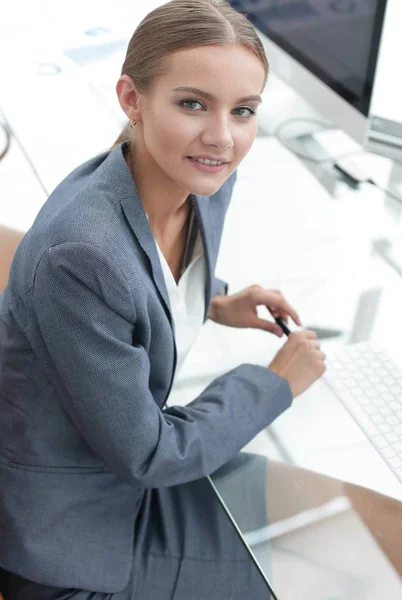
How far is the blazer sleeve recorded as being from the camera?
0.86 m

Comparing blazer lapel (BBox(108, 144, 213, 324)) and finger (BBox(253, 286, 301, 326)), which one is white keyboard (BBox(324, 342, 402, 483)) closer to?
finger (BBox(253, 286, 301, 326))

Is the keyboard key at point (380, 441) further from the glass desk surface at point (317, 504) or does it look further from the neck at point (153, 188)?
the neck at point (153, 188)

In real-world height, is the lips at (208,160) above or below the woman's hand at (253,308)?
above

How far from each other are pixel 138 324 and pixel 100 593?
366 mm

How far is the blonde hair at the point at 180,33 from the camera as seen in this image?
2.90ft

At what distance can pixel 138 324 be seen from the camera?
3.06ft

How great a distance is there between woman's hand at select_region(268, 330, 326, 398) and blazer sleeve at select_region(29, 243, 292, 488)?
9 centimetres

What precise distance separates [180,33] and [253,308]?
1.70 ft

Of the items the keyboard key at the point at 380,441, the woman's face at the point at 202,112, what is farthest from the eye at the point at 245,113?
the keyboard key at the point at 380,441

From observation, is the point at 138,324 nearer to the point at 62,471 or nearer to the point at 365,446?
the point at 62,471

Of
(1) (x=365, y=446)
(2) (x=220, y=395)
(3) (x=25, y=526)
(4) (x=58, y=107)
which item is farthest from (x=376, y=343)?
(4) (x=58, y=107)

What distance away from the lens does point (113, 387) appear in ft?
2.97

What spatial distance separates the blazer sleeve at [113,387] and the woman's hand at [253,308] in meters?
0.22

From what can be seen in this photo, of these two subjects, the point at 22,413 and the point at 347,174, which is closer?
the point at 22,413
